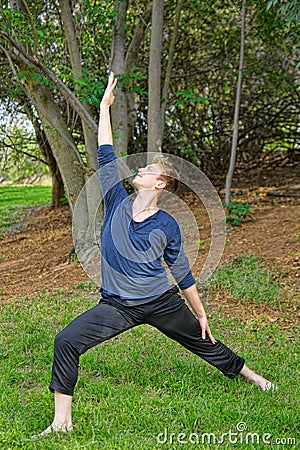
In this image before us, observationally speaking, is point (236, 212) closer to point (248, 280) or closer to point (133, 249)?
point (248, 280)

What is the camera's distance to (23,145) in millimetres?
12078

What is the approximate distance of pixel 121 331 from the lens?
11.5ft

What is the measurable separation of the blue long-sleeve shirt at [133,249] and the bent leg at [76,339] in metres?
0.14

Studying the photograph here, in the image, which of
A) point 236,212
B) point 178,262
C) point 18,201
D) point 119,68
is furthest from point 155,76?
point 18,201

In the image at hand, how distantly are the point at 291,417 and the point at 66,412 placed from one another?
53.4 inches

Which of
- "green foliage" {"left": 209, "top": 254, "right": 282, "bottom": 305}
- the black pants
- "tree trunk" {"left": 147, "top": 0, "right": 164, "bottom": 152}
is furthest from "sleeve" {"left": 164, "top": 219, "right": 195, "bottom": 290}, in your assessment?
"tree trunk" {"left": 147, "top": 0, "right": 164, "bottom": 152}

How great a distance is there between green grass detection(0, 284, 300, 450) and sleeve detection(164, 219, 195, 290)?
2.62 ft

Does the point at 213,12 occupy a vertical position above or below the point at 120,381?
above

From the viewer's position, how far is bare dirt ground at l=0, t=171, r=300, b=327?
560 cm

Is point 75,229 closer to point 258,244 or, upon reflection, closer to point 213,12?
point 258,244

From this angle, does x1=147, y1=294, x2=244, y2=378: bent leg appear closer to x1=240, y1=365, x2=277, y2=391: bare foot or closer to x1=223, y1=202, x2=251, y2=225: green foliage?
x1=240, y1=365, x2=277, y2=391: bare foot

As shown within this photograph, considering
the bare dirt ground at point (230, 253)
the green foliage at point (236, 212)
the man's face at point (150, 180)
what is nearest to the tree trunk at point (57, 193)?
the bare dirt ground at point (230, 253)

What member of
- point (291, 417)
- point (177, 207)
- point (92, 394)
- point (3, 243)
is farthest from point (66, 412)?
point (3, 243)

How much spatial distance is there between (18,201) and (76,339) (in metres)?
12.2
